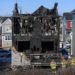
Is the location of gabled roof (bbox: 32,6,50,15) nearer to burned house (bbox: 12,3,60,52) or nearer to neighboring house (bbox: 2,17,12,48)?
burned house (bbox: 12,3,60,52)

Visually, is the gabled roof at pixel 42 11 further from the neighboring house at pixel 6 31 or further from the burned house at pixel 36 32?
the neighboring house at pixel 6 31

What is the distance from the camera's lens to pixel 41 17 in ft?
108

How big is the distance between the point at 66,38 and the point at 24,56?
201 ft

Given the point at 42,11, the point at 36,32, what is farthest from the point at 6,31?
Answer: the point at 36,32

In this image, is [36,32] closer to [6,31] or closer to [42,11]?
[42,11]

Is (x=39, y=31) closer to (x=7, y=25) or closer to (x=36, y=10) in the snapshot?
(x=36, y=10)

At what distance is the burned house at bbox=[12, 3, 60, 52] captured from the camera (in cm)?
3256

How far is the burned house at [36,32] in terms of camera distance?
32.6 m

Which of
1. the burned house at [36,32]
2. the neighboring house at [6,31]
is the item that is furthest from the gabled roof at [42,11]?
the neighboring house at [6,31]

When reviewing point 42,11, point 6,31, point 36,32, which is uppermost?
point 42,11

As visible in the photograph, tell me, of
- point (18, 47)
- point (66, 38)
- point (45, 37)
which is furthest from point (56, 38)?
point (66, 38)

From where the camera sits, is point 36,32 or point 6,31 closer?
point 36,32

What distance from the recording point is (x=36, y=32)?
1293 inches

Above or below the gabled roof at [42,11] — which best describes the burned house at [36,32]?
below
